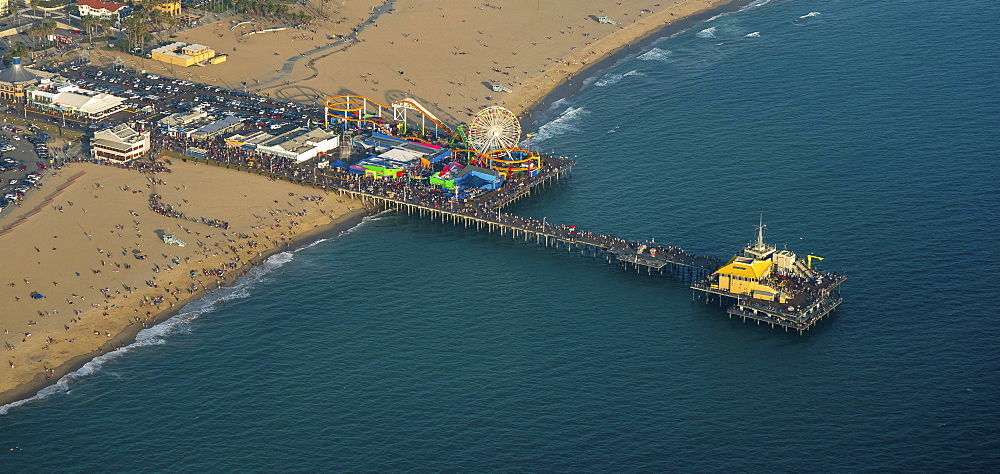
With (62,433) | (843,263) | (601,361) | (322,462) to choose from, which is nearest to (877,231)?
(843,263)

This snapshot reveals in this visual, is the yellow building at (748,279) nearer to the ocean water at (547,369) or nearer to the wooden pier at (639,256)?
the wooden pier at (639,256)

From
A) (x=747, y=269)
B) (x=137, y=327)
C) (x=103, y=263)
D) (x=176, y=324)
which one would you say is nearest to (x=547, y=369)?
(x=747, y=269)

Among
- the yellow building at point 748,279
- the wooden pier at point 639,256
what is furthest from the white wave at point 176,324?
the yellow building at point 748,279

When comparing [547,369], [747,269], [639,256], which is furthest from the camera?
[639,256]

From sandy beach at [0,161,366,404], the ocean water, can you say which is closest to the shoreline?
sandy beach at [0,161,366,404]

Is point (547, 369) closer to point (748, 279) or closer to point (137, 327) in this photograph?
point (748, 279)

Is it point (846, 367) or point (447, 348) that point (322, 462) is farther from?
point (846, 367)
